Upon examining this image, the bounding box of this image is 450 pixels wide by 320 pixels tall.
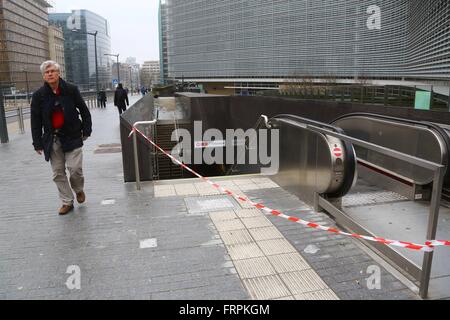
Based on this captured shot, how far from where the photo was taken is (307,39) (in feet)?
229

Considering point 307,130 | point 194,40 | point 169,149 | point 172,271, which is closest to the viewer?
point 172,271

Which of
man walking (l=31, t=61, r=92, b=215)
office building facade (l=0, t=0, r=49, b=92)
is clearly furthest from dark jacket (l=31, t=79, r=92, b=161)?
office building facade (l=0, t=0, r=49, b=92)

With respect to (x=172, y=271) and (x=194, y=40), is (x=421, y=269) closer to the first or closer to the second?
(x=172, y=271)

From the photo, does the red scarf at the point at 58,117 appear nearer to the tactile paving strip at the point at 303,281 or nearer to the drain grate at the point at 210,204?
the drain grate at the point at 210,204

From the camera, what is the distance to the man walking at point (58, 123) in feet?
15.2

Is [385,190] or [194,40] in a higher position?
[194,40]

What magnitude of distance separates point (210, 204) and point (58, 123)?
7.27 ft

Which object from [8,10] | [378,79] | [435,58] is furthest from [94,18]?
[435,58]

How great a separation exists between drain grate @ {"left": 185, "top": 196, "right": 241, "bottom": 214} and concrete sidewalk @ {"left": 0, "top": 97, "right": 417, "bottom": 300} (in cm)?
1

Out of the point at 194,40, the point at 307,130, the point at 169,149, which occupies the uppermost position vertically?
the point at 194,40

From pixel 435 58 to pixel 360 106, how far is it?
2113 centimetres

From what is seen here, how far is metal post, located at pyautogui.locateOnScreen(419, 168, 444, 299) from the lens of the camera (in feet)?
9.10

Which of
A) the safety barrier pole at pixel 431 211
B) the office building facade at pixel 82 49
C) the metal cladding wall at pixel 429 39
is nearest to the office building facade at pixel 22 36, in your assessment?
the office building facade at pixel 82 49

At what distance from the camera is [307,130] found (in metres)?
5.23
